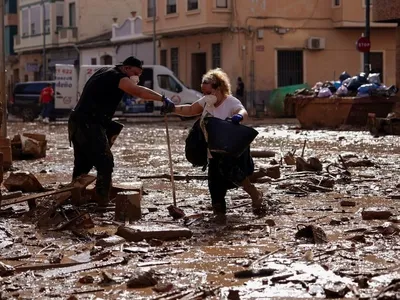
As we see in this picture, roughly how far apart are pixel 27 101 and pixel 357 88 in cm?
1666

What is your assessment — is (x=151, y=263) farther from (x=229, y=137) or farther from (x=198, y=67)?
(x=198, y=67)

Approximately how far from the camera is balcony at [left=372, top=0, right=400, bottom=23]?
88.0ft

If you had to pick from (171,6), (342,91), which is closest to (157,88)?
(342,91)

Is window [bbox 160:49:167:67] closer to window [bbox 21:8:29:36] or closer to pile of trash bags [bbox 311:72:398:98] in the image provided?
window [bbox 21:8:29:36]

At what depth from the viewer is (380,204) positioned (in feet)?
35.3

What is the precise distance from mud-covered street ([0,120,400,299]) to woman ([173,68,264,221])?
11.6 inches

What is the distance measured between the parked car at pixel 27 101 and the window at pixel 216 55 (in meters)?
8.74

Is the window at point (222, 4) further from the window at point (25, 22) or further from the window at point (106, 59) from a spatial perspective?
the window at point (25, 22)

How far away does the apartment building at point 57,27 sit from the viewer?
59625mm

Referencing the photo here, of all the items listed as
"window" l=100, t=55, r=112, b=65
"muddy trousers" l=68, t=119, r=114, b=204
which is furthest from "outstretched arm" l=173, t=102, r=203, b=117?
"window" l=100, t=55, r=112, b=65

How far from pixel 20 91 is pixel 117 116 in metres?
5.75

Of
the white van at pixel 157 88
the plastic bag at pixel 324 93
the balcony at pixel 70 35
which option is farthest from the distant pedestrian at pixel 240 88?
the balcony at pixel 70 35

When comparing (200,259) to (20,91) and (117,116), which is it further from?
(20,91)

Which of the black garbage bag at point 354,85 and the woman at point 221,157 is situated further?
the black garbage bag at point 354,85
